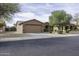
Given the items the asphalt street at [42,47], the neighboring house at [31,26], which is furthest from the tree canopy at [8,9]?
the asphalt street at [42,47]

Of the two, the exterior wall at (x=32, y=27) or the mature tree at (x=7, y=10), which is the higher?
the mature tree at (x=7, y=10)

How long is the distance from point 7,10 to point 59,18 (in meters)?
0.59

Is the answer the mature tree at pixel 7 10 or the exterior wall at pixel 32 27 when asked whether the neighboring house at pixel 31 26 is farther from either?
the mature tree at pixel 7 10

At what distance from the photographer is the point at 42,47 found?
2.47 m

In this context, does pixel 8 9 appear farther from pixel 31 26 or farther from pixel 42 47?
pixel 42 47

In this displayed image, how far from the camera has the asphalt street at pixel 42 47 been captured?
2439 millimetres

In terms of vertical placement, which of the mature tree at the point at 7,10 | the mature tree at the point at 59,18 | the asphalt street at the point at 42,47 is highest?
the mature tree at the point at 7,10

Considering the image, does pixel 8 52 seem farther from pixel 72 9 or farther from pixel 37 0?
pixel 72 9

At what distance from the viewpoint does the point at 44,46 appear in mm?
2477

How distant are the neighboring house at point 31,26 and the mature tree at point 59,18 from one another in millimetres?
121

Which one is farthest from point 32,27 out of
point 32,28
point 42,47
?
point 42,47

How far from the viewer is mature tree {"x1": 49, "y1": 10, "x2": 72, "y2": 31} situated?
97.6 inches

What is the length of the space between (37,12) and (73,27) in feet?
1.44

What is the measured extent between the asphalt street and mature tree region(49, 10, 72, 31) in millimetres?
169
